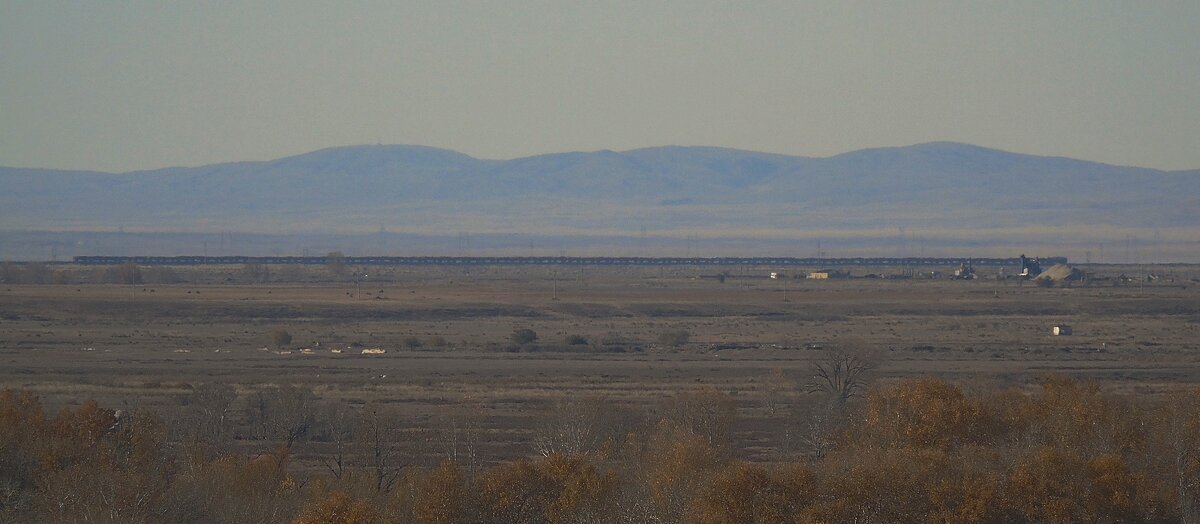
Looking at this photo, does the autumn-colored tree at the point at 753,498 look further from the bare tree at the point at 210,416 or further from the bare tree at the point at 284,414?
the bare tree at the point at 284,414

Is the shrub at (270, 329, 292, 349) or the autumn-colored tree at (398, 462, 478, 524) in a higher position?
the autumn-colored tree at (398, 462, 478, 524)

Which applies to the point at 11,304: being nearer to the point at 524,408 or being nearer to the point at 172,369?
the point at 172,369

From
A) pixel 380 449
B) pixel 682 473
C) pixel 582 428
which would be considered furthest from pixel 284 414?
pixel 682 473

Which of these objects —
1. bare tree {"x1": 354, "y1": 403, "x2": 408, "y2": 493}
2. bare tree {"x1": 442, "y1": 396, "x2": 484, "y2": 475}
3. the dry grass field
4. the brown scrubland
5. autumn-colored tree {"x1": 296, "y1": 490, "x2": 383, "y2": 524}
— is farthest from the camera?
the dry grass field

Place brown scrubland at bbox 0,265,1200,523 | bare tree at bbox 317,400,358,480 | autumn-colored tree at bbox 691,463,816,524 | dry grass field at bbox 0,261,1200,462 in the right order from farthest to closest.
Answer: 1. dry grass field at bbox 0,261,1200,462
2. bare tree at bbox 317,400,358,480
3. brown scrubland at bbox 0,265,1200,523
4. autumn-colored tree at bbox 691,463,816,524

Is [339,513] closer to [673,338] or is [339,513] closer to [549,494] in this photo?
[549,494]

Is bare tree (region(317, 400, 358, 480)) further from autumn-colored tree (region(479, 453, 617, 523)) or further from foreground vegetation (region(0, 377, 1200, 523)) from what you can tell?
autumn-colored tree (region(479, 453, 617, 523))

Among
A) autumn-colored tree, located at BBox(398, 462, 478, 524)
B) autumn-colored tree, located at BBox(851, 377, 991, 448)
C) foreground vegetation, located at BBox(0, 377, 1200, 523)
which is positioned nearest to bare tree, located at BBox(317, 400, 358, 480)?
foreground vegetation, located at BBox(0, 377, 1200, 523)

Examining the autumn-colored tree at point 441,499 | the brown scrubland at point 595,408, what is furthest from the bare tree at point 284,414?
the autumn-colored tree at point 441,499
